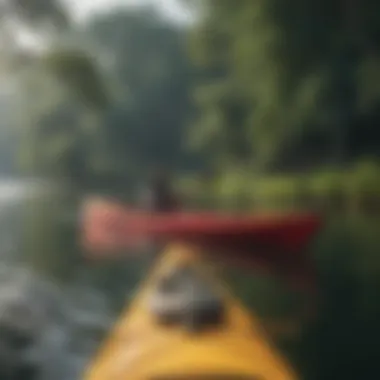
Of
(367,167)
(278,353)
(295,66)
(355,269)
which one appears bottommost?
(278,353)

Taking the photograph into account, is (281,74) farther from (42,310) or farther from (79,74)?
(42,310)

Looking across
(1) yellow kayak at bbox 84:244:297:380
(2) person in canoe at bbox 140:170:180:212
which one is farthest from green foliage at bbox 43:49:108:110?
(1) yellow kayak at bbox 84:244:297:380

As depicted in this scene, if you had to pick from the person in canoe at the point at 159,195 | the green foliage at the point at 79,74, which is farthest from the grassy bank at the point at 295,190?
the green foliage at the point at 79,74

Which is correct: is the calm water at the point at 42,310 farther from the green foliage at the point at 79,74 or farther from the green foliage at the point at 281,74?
the green foliage at the point at 281,74

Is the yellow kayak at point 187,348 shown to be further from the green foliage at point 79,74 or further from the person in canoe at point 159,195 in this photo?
the green foliage at point 79,74

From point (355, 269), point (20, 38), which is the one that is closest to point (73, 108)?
point (20, 38)

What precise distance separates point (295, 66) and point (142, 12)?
0.23m

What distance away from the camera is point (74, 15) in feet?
3.84

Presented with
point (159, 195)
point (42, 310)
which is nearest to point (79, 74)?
point (159, 195)

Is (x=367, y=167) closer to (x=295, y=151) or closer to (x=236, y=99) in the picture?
(x=295, y=151)

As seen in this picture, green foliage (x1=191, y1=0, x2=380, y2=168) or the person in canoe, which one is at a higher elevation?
green foliage (x1=191, y1=0, x2=380, y2=168)

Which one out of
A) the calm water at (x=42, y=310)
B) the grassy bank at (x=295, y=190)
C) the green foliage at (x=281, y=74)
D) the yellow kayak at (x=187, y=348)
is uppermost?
the green foliage at (x=281, y=74)

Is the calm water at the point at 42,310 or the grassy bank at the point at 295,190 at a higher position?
the grassy bank at the point at 295,190

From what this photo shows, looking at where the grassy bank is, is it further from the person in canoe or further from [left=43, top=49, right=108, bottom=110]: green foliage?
[left=43, top=49, right=108, bottom=110]: green foliage
